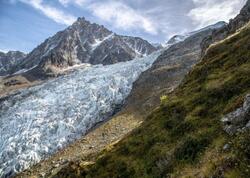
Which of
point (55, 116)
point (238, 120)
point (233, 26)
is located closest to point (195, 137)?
point (238, 120)

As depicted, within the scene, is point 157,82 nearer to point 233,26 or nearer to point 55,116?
point 55,116

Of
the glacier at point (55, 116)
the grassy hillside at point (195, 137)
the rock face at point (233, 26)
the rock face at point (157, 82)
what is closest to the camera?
the grassy hillside at point (195, 137)

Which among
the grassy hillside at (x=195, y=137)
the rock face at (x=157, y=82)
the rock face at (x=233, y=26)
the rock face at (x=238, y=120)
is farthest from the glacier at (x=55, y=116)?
the rock face at (x=238, y=120)

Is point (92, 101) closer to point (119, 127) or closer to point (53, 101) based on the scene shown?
point (53, 101)

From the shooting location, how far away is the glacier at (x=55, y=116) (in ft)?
217

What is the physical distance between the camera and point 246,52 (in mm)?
27078

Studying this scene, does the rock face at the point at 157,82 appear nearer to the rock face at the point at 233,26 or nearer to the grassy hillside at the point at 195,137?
the rock face at the point at 233,26

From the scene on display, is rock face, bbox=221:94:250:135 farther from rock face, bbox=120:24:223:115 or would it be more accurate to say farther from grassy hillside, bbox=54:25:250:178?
rock face, bbox=120:24:223:115

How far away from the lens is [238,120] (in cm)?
1745

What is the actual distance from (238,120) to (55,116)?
2631 inches

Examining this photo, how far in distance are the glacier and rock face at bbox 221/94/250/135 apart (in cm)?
4979

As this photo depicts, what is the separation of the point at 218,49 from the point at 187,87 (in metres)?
7.17

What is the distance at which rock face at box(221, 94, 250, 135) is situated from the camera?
668 inches

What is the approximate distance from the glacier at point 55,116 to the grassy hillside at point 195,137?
3759 centimetres
